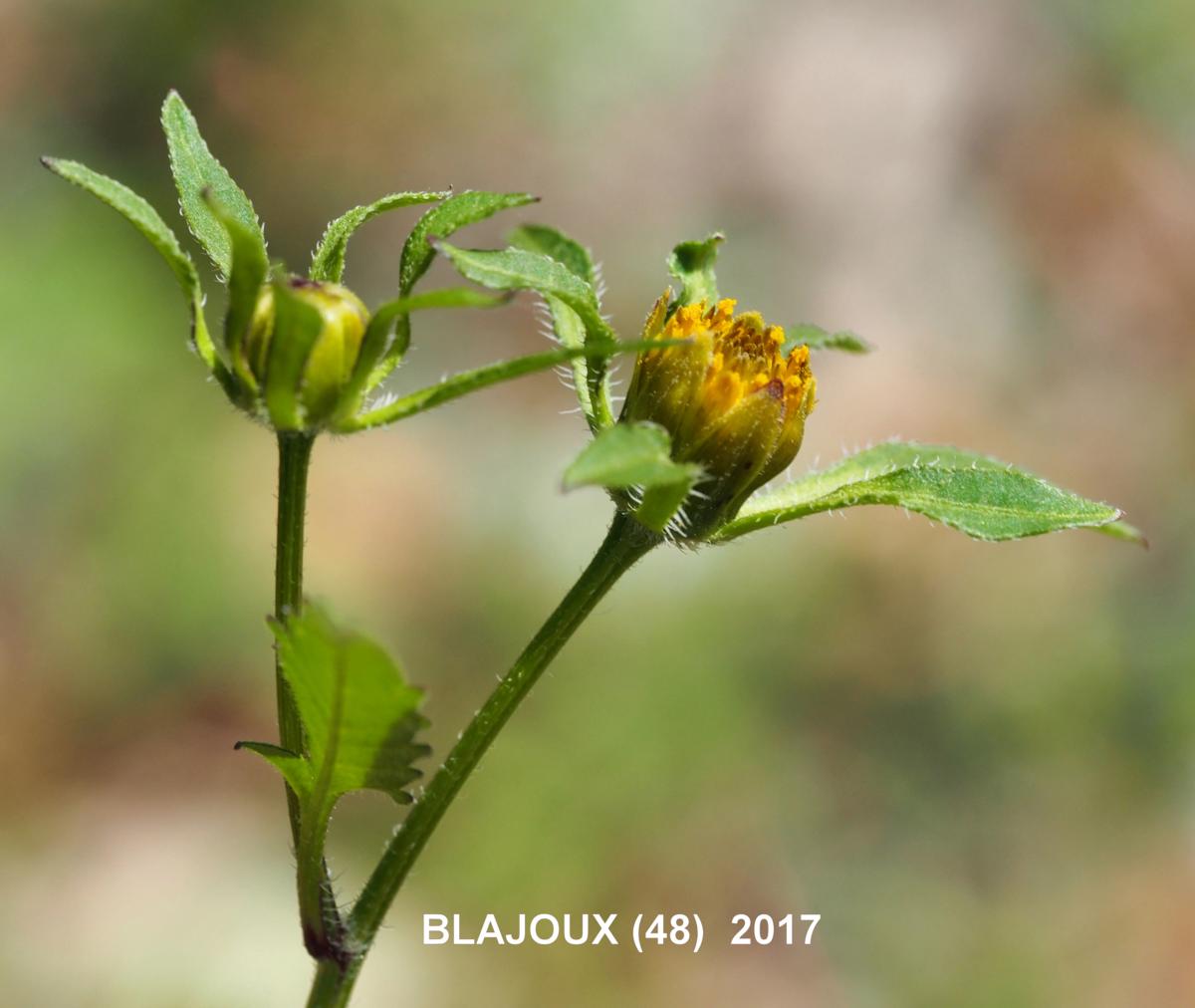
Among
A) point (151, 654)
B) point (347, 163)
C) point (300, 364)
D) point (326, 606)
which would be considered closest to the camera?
point (326, 606)

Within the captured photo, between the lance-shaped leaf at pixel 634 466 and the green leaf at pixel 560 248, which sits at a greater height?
the green leaf at pixel 560 248

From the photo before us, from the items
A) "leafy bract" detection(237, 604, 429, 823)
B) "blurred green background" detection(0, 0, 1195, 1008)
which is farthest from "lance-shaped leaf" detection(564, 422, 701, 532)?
"blurred green background" detection(0, 0, 1195, 1008)

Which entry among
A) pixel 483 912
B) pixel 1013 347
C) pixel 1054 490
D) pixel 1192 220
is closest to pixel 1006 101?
pixel 1192 220

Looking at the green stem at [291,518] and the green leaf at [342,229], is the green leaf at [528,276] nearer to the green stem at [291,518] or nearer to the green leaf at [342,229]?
the green leaf at [342,229]

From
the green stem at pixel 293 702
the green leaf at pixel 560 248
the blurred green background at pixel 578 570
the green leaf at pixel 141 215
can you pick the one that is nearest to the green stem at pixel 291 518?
the green stem at pixel 293 702

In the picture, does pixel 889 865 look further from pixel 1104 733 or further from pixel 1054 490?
pixel 1054 490

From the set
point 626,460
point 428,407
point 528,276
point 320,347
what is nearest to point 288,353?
point 320,347

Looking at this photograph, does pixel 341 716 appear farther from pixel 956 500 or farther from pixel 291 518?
pixel 956 500
